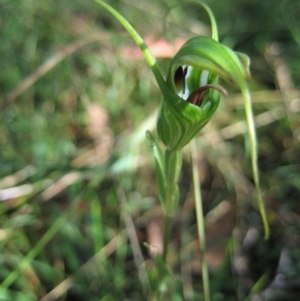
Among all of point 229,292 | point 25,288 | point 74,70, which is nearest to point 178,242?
point 229,292

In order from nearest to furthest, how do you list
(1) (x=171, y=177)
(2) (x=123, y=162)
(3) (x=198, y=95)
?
1. (3) (x=198, y=95)
2. (1) (x=171, y=177)
3. (2) (x=123, y=162)

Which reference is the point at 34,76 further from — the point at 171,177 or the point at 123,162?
the point at 171,177

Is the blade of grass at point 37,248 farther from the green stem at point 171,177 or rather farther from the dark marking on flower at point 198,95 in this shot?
the dark marking on flower at point 198,95

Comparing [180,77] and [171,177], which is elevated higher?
[180,77]

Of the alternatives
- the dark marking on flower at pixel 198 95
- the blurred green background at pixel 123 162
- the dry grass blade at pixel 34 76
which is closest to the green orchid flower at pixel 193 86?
the dark marking on flower at pixel 198 95

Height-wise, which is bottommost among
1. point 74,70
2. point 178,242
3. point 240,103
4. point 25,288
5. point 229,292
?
point 229,292

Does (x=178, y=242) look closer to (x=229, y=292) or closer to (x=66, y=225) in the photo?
(x=229, y=292)

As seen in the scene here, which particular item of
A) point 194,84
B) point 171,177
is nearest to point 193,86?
point 194,84

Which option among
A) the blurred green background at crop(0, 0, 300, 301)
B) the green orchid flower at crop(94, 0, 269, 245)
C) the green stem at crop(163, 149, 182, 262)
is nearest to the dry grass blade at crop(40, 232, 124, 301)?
the blurred green background at crop(0, 0, 300, 301)
